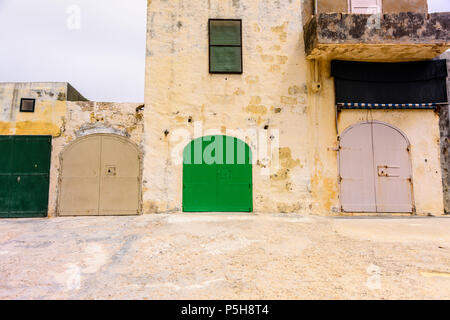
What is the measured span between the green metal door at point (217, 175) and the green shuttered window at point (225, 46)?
223 centimetres

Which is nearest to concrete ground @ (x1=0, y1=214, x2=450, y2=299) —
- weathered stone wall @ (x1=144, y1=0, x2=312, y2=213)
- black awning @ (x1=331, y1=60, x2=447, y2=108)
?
weathered stone wall @ (x1=144, y1=0, x2=312, y2=213)

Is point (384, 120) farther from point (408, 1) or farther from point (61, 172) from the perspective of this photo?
point (61, 172)

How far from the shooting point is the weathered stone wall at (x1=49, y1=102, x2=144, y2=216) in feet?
25.7

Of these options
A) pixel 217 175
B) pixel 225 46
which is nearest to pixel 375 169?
pixel 217 175

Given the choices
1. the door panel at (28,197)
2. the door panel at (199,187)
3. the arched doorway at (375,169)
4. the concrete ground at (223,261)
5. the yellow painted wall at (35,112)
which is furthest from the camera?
the arched doorway at (375,169)

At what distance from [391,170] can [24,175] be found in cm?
1078

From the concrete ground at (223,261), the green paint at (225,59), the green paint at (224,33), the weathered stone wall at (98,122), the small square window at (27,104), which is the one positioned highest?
the green paint at (224,33)

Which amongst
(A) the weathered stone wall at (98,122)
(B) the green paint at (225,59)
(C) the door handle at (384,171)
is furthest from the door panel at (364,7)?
(A) the weathered stone wall at (98,122)

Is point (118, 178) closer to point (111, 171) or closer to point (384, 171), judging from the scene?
point (111, 171)

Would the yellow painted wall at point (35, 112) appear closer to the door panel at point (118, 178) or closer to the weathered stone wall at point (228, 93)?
the door panel at point (118, 178)

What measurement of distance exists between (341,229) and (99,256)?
4.87 metres

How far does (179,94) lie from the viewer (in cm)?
830

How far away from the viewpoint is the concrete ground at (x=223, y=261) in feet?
9.75

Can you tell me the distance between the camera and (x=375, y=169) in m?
8.29
